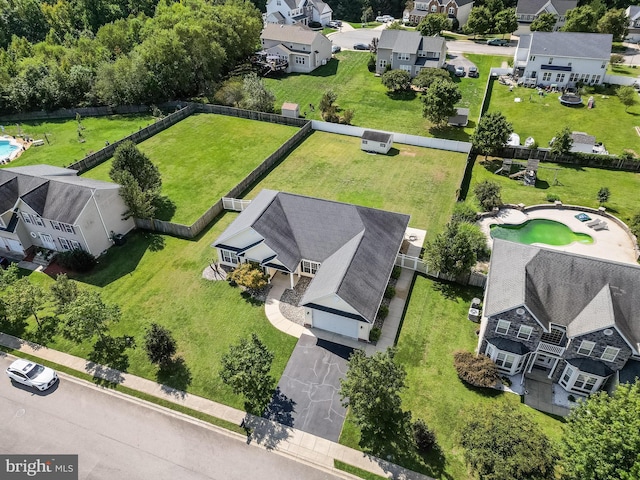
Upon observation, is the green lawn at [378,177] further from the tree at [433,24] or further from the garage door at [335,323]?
the tree at [433,24]

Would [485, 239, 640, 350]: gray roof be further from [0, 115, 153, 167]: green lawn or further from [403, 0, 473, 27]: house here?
[403, 0, 473, 27]: house

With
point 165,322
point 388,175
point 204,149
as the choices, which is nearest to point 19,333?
point 165,322

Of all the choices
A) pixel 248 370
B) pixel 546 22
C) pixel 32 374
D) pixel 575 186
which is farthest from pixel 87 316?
pixel 546 22

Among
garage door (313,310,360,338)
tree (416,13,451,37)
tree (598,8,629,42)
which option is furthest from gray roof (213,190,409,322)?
tree (598,8,629,42)

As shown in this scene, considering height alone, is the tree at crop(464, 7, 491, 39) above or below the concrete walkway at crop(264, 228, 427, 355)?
above

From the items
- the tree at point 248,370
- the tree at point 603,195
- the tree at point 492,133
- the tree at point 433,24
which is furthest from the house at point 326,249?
the tree at point 433,24

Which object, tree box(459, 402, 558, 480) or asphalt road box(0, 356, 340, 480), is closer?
tree box(459, 402, 558, 480)

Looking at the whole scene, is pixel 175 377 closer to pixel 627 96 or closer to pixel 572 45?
pixel 627 96
